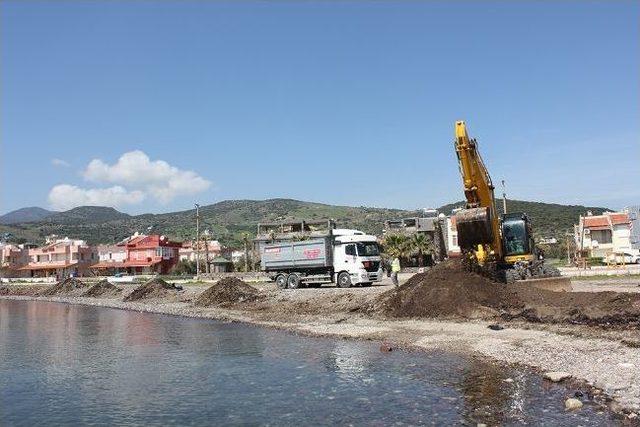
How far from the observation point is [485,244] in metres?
26.5

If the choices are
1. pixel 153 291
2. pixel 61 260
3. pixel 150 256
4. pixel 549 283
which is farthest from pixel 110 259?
pixel 549 283

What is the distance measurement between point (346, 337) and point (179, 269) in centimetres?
7556

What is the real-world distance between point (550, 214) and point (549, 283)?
118 meters

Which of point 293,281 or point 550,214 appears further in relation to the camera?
point 550,214

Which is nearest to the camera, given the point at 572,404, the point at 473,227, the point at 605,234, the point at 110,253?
the point at 572,404

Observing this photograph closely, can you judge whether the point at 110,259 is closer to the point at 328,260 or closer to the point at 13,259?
the point at 13,259

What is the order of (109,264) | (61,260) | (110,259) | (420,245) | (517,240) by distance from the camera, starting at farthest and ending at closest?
(110,259) → (61,260) → (109,264) → (420,245) → (517,240)

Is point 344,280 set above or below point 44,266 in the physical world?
below

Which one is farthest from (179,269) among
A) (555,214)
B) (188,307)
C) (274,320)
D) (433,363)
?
(555,214)

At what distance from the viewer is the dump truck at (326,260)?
36.2 metres

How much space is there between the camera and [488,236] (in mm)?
25953

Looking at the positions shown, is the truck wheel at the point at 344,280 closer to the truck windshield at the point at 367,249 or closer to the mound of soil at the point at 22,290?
the truck windshield at the point at 367,249

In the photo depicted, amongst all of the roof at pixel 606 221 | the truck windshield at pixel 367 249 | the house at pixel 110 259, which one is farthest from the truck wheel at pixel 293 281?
the house at pixel 110 259

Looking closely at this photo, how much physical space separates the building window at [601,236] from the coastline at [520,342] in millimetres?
71432
